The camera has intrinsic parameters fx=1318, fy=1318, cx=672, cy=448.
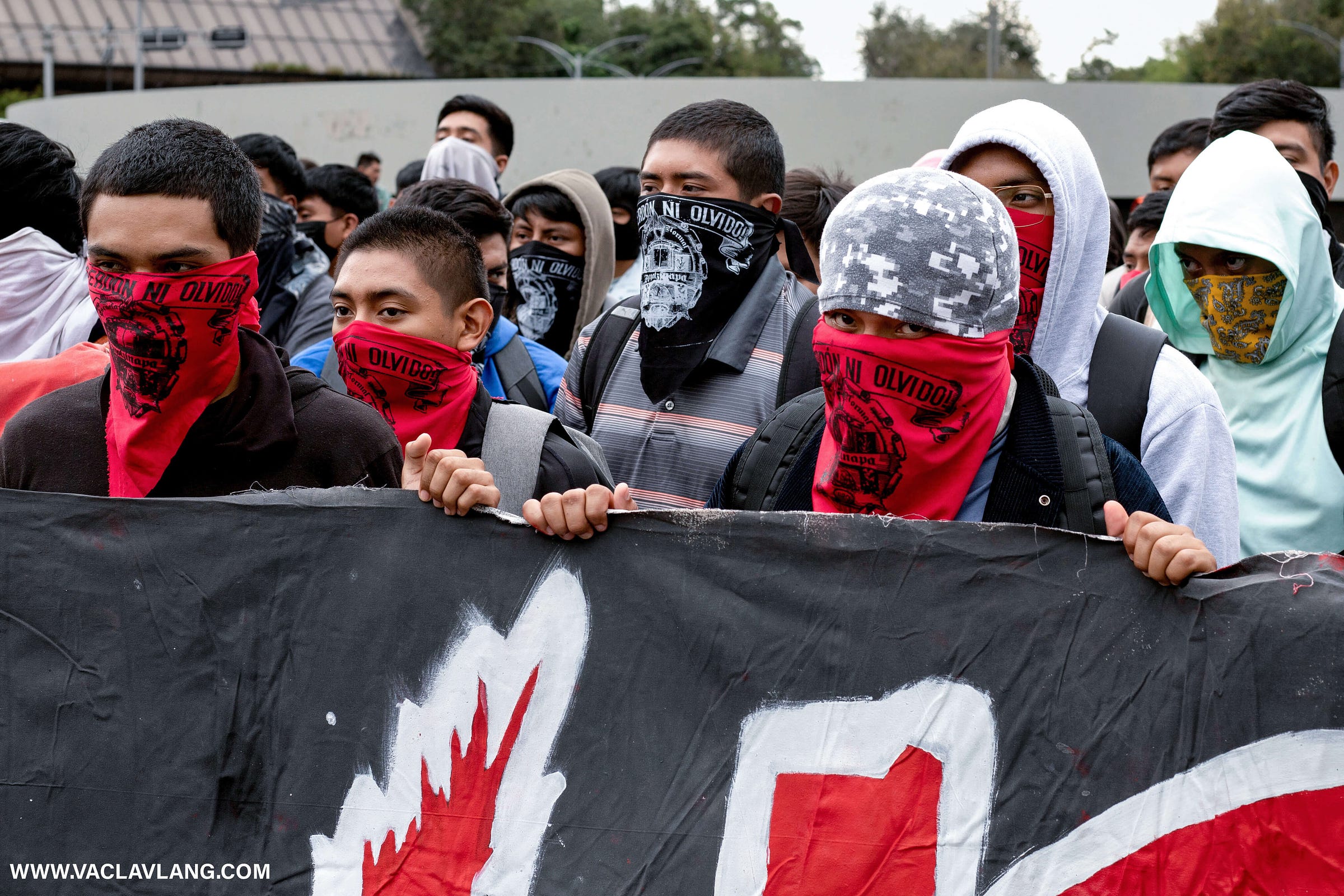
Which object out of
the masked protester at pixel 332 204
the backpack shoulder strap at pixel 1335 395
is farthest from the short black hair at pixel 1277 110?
the masked protester at pixel 332 204

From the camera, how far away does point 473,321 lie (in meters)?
3.03

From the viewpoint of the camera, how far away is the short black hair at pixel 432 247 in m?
2.99

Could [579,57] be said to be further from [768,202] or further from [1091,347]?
[1091,347]

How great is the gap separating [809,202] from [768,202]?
1215 mm

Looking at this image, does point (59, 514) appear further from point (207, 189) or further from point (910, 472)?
point (910, 472)

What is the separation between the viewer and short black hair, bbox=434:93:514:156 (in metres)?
6.11

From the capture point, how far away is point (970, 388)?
2125 mm

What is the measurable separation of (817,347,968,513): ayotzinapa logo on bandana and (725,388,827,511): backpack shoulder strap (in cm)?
10

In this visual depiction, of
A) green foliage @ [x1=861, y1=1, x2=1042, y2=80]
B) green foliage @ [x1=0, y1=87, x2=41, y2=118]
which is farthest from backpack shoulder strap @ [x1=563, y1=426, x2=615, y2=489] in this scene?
green foliage @ [x1=861, y1=1, x2=1042, y2=80]

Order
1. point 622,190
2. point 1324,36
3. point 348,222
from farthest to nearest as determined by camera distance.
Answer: point 1324,36 < point 348,222 < point 622,190

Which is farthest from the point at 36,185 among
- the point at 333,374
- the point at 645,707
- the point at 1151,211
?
the point at 1151,211

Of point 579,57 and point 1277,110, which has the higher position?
point 1277,110

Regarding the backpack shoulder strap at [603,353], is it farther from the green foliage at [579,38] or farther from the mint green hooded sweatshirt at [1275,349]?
the green foliage at [579,38]

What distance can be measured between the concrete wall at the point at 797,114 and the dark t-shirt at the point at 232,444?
16.4 metres
